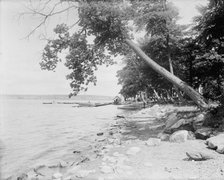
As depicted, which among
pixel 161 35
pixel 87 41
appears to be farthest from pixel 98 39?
pixel 161 35

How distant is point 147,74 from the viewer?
35.9 metres

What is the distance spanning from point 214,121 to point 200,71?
4752 mm

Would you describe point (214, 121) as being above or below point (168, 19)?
below

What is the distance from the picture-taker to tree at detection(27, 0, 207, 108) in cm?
1046

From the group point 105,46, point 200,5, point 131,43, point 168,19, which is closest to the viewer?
point 131,43

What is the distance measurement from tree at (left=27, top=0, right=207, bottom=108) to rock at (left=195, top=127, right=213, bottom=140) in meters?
1.88

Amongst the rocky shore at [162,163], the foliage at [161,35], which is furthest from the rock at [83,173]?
the foliage at [161,35]

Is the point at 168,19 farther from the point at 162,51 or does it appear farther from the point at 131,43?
the point at 131,43

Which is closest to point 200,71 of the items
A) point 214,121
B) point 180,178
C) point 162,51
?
point 214,121

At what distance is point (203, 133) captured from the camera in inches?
353

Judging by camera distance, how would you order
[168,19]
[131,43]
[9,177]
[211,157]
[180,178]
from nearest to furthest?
[180,178] → [211,157] → [9,177] → [131,43] → [168,19]

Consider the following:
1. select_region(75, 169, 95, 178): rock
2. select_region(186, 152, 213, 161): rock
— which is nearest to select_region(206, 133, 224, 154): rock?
select_region(186, 152, 213, 161): rock

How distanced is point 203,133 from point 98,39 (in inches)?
321

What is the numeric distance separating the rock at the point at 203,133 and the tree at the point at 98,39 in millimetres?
1878
